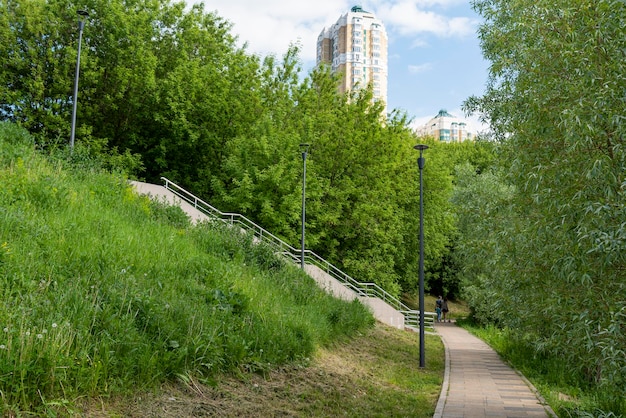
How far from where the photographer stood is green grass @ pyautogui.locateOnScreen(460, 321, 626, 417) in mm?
8133

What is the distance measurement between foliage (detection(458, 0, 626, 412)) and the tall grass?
4.77 metres

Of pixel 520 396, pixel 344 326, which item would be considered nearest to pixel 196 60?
pixel 344 326

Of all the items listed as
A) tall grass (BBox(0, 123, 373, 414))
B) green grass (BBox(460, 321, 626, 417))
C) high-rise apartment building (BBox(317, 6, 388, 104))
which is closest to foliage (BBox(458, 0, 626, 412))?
green grass (BBox(460, 321, 626, 417))

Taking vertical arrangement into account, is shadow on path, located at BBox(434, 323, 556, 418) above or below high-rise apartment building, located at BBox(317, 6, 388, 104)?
below

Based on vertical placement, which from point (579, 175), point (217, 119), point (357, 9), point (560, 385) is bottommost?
point (560, 385)

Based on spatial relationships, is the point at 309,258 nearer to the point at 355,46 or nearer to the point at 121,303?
the point at 121,303

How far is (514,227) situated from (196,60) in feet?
81.0

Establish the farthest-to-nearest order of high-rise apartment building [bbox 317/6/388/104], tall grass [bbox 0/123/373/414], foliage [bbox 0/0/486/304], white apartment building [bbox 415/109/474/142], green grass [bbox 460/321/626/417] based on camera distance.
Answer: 1. white apartment building [bbox 415/109/474/142]
2. high-rise apartment building [bbox 317/6/388/104]
3. foliage [bbox 0/0/486/304]
4. green grass [bbox 460/321/626/417]
5. tall grass [bbox 0/123/373/414]

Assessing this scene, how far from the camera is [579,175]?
689 cm

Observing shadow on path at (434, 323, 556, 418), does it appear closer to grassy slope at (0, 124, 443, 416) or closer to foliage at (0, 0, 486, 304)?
grassy slope at (0, 124, 443, 416)

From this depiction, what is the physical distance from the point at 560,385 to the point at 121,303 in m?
9.26

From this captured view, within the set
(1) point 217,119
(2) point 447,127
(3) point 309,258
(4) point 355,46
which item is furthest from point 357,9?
(3) point 309,258

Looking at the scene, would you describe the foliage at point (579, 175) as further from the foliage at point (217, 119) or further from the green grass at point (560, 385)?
the foliage at point (217, 119)

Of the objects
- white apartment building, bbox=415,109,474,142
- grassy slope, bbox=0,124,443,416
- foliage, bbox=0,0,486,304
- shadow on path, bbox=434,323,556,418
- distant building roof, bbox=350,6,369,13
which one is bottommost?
shadow on path, bbox=434,323,556,418
